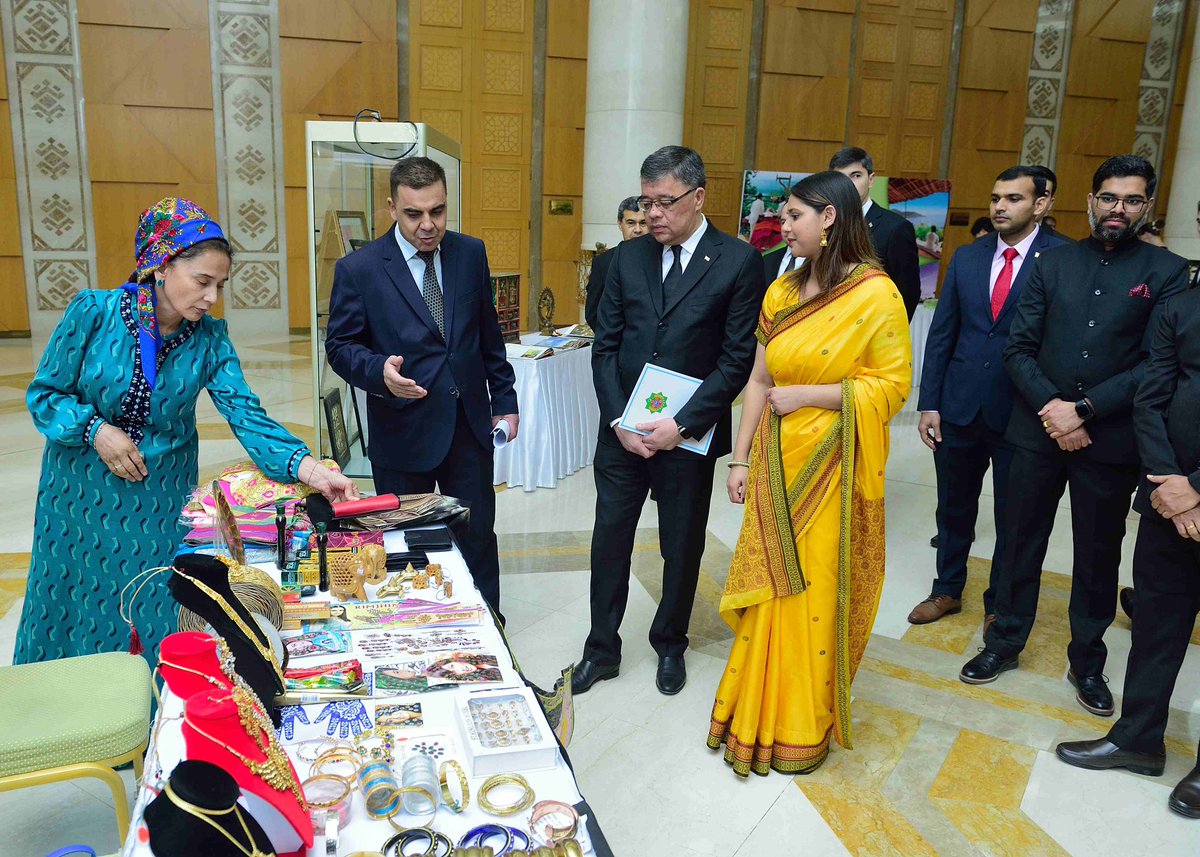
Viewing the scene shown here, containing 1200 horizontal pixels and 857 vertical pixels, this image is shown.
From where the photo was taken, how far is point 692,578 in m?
3.08

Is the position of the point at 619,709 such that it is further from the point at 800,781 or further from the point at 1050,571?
the point at 1050,571

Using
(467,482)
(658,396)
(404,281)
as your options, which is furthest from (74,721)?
(658,396)

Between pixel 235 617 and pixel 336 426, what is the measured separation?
360 cm

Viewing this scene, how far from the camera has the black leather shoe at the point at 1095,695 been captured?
9.80ft

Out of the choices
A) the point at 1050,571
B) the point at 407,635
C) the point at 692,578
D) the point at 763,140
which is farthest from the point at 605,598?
the point at 763,140

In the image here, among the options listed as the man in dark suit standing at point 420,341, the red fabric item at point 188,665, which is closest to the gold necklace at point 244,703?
the red fabric item at point 188,665

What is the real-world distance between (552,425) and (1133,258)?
128 inches

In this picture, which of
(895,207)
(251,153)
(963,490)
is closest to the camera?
(963,490)

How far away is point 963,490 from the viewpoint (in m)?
3.66

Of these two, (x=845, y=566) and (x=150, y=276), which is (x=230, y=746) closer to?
(x=150, y=276)

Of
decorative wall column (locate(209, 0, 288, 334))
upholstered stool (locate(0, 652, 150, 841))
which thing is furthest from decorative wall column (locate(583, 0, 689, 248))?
upholstered stool (locate(0, 652, 150, 841))

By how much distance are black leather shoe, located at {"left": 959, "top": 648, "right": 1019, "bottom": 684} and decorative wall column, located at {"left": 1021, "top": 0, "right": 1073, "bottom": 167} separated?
33.8ft

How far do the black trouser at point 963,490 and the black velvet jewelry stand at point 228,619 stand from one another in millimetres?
2868

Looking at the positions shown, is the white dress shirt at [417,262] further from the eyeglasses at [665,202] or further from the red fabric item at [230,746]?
the red fabric item at [230,746]
